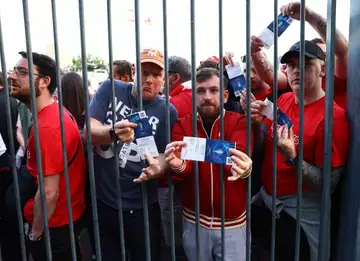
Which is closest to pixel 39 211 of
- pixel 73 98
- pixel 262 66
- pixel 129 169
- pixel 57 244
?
pixel 57 244

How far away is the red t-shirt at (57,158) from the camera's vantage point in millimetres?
1854

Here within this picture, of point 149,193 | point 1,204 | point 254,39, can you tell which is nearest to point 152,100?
point 149,193

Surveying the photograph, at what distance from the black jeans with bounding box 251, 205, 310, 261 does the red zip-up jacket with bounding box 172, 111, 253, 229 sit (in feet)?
0.92

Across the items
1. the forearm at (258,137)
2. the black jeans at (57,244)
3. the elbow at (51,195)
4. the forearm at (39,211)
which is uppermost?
the forearm at (258,137)

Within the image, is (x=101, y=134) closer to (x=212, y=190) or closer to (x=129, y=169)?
(x=129, y=169)

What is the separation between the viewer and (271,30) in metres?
1.72

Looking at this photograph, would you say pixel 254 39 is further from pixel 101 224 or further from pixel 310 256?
pixel 101 224

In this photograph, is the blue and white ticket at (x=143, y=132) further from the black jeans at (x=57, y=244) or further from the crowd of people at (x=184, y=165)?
the black jeans at (x=57, y=244)

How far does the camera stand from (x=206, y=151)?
1.62m

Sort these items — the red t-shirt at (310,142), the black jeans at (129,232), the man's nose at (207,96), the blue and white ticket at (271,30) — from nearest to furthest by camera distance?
the blue and white ticket at (271,30) < the red t-shirt at (310,142) < the man's nose at (207,96) < the black jeans at (129,232)

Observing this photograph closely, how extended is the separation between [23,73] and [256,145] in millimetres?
1419

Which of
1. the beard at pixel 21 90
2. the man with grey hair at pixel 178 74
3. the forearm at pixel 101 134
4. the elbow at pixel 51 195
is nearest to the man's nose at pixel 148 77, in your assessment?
the forearm at pixel 101 134

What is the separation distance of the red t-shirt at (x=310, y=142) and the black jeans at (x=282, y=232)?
0.64 feet

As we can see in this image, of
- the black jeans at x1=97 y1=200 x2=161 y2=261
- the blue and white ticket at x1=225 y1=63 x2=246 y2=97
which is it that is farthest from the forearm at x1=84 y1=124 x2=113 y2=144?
the blue and white ticket at x1=225 y1=63 x2=246 y2=97
